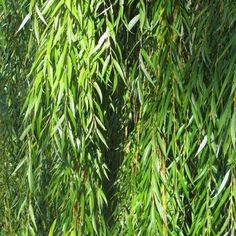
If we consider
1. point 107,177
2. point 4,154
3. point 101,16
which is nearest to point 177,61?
point 101,16

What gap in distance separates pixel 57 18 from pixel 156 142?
363 mm

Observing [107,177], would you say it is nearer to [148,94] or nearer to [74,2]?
[148,94]

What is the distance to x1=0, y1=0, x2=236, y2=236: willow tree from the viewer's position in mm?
1303

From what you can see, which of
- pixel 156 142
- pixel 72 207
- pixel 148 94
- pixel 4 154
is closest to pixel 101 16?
pixel 148 94

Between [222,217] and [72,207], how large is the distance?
36cm

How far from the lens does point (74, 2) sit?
1.38 meters

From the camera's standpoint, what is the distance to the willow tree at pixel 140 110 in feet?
4.27

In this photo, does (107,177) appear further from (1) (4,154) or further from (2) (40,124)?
(1) (4,154)

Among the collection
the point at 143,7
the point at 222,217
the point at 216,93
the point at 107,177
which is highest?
the point at 143,7

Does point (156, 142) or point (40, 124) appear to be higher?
point (40, 124)

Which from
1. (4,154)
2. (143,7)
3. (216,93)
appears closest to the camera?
(216,93)

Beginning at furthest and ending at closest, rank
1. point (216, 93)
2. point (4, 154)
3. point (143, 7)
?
point (4, 154) → point (143, 7) → point (216, 93)

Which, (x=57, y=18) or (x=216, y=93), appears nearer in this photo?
(x=216, y=93)

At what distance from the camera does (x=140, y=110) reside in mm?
→ 1468
